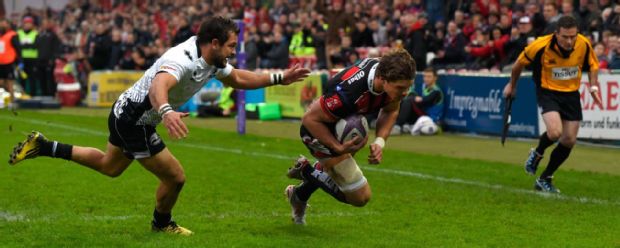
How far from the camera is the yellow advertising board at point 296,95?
933 inches

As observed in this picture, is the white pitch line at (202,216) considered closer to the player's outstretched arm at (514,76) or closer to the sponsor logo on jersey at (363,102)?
the sponsor logo on jersey at (363,102)

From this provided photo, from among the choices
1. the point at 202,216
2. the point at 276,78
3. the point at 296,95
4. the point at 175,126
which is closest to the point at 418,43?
the point at 296,95

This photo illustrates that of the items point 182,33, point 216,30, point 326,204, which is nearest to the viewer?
point 216,30

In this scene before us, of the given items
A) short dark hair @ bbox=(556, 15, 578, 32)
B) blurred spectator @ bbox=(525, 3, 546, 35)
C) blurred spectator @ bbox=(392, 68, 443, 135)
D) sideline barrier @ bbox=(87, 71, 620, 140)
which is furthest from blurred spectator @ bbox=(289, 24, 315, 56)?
short dark hair @ bbox=(556, 15, 578, 32)

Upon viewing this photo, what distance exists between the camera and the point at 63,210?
398 inches

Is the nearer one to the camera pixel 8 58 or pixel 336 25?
pixel 336 25

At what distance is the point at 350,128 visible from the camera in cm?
845

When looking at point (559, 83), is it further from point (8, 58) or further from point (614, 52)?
point (8, 58)

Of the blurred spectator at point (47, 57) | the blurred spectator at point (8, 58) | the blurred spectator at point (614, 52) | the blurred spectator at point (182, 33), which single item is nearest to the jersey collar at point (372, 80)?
the blurred spectator at point (614, 52)

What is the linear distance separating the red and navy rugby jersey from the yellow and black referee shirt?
4.26m

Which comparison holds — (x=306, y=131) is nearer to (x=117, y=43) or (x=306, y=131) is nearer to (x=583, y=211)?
(x=583, y=211)

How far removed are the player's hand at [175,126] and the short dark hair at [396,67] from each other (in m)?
1.52

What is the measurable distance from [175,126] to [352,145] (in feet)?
5.28

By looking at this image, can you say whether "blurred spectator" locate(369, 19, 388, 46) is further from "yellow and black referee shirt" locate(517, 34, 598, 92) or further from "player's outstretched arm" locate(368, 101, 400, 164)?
"player's outstretched arm" locate(368, 101, 400, 164)
